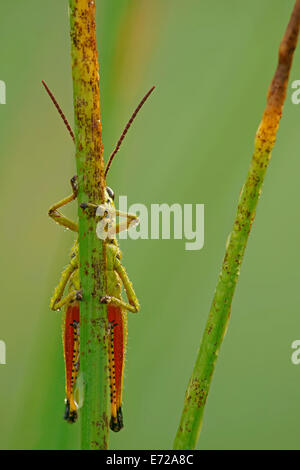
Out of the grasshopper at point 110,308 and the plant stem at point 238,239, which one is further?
the grasshopper at point 110,308

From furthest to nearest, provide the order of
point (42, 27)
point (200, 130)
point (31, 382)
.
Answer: point (42, 27) → point (200, 130) → point (31, 382)

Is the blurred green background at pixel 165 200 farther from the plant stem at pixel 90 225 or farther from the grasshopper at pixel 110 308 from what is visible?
the plant stem at pixel 90 225

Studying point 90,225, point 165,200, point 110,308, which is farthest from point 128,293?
point 90,225

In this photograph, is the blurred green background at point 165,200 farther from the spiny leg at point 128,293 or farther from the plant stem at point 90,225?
the plant stem at point 90,225

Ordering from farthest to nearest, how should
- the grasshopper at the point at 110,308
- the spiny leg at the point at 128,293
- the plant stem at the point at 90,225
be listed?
the spiny leg at the point at 128,293, the grasshopper at the point at 110,308, the plant stem at the point at 90,225

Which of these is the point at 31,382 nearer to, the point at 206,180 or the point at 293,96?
the point at 206,180

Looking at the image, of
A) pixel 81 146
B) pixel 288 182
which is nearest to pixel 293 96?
pixel 288 182

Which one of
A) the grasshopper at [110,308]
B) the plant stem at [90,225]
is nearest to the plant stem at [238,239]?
the plant stem at [90,225]

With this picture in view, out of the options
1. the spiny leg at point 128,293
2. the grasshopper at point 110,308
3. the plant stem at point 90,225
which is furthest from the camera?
the spiny leg at point 128,293
